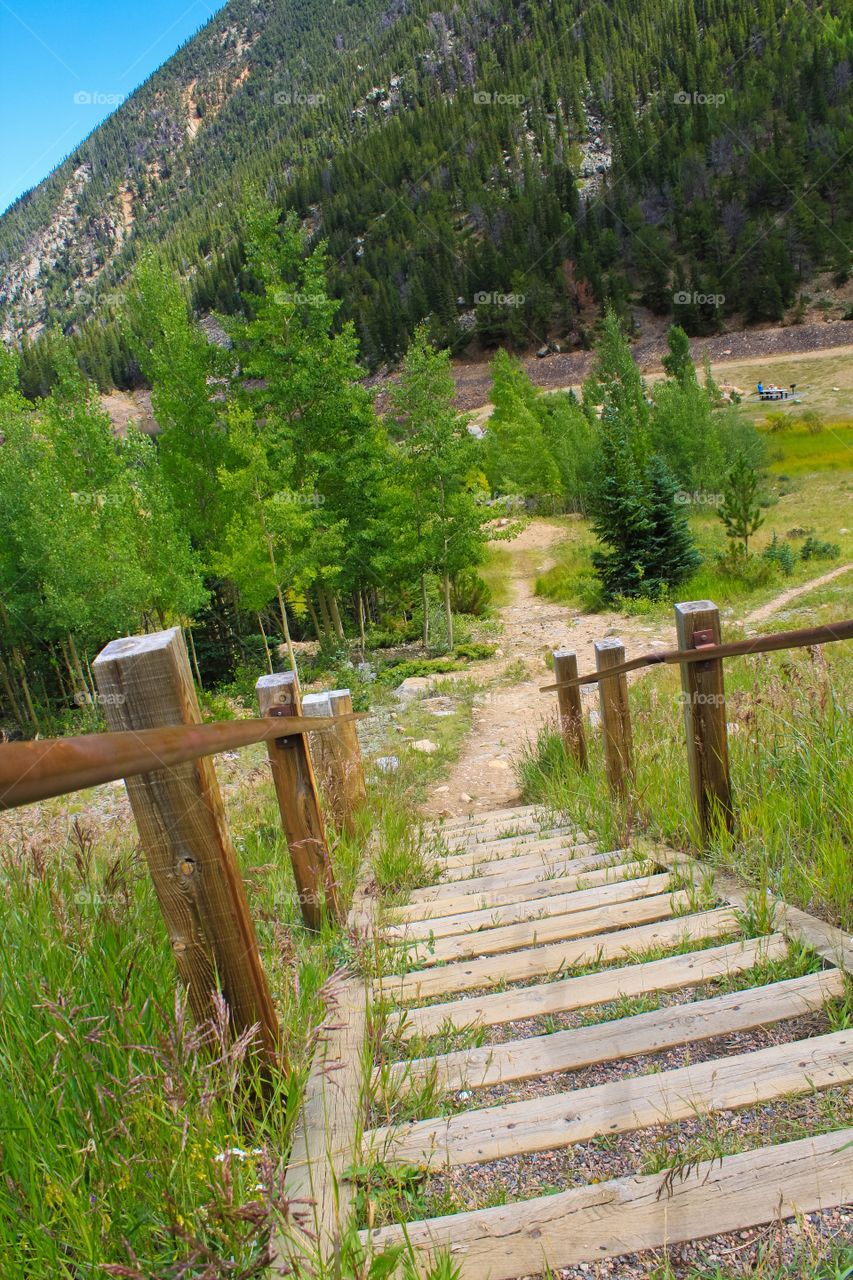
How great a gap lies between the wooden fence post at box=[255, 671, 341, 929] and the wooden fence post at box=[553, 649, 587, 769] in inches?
116

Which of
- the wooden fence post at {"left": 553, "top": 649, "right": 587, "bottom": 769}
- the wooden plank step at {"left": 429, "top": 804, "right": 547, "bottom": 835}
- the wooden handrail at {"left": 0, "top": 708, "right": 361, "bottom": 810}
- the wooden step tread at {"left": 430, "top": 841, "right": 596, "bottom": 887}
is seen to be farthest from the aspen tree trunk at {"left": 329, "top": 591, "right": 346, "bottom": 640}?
the wooden handrail at {"left": 0, "top": 708, "right": 361, "bottom": 810}

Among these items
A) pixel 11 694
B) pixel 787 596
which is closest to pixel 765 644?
pixel 787 596

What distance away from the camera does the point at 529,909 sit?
3.12 meters

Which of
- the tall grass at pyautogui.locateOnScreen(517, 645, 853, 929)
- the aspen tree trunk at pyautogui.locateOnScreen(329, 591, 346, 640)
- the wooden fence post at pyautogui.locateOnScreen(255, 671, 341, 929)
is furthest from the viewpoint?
the aspen tree trunk at pyautogui.locateOnScreen(329, 591, 346, 640)

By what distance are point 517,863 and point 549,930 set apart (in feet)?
4.09

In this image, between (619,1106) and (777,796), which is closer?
(619,1106)

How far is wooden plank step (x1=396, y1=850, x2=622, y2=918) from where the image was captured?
358 centimetres

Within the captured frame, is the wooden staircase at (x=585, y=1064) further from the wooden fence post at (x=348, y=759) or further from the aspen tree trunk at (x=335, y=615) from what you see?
the aspen tree trunk at (x=335, y=615)

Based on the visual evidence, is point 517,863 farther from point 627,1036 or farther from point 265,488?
point 265,488

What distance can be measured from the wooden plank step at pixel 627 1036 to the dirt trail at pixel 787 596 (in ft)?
39.6

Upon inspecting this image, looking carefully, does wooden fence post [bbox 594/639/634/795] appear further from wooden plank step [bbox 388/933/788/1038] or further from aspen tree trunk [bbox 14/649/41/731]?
aspen tree trunk [bbox 14/649/41/731]

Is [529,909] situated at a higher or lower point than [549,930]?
lower

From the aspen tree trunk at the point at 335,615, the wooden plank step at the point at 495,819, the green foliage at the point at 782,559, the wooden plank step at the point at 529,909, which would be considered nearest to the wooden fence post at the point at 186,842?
the wooden plank step at the point at 529,909

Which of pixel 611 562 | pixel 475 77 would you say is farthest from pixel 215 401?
pixel 475 77
